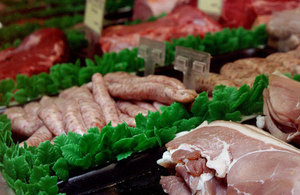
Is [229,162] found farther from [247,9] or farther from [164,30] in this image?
[247,9]

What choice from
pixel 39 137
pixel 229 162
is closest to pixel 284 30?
pixel 229 162

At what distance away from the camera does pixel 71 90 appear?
8.85ft

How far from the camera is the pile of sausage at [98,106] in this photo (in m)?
2.15

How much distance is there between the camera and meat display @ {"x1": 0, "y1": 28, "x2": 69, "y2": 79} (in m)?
3.18

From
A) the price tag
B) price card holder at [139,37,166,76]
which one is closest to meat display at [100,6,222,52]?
the price tag

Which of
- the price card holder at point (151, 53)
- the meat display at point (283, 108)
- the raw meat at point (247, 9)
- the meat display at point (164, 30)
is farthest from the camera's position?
the raw meat at point (247, 9)

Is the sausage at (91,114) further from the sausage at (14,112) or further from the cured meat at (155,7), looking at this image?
the cured meat at (155,7)

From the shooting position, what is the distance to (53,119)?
2.27 metres

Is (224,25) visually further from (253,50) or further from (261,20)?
(253,50)

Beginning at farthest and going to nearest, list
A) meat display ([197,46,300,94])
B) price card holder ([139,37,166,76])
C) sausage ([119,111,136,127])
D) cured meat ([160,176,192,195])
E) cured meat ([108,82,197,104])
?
price card holder ([139,37,166,76]), meat display ([197,46,300,94]), sausage ([119,111,136,127]), cured meat ([108,82,197,104]), cured meat ([160,176,192,195])

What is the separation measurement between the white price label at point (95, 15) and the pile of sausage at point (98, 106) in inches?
39.7

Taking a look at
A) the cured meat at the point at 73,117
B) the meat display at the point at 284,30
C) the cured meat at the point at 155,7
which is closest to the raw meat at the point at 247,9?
the meat display at the point at 284,30

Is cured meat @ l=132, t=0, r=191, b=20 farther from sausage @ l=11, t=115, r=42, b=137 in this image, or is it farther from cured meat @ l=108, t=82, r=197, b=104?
sausage @ l=11, t=115, r=42, b=137

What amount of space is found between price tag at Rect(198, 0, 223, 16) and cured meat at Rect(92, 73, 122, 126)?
1928mm
